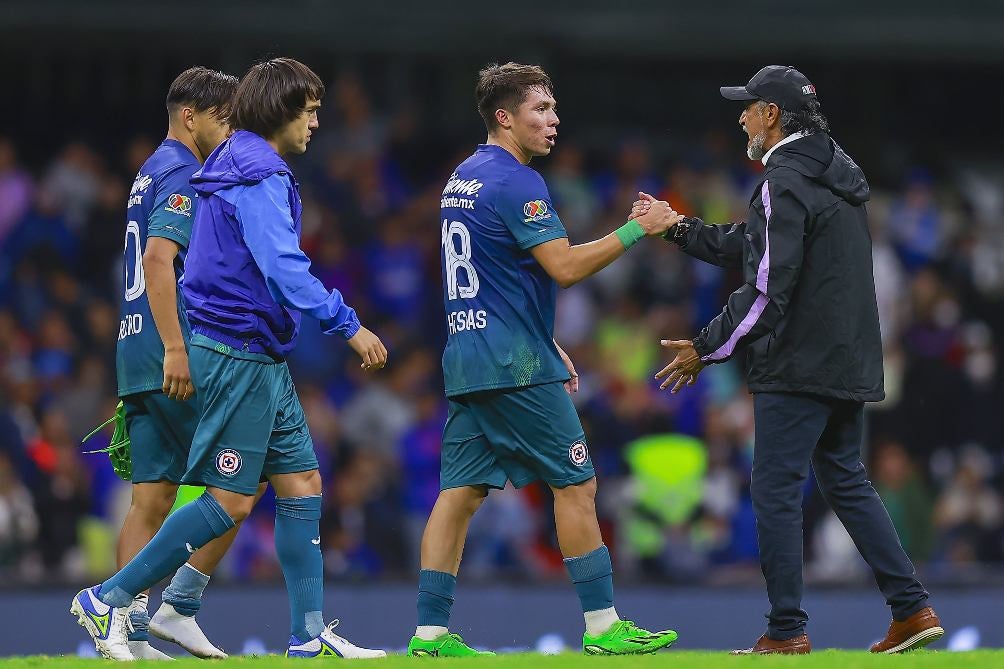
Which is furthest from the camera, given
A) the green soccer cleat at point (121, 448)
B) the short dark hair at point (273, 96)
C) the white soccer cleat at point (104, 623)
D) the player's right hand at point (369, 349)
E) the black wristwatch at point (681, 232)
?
the green soccer cleat at point (121, 448)

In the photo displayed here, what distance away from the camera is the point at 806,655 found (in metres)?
6.32

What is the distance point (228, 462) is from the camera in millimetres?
6242

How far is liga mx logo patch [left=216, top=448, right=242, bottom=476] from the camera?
624 cm

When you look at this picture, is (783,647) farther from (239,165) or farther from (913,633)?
(239,165)

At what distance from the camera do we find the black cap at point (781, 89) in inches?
262

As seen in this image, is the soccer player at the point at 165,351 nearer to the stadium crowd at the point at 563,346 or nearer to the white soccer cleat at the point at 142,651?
the white soccer cleat at the point at 142,651

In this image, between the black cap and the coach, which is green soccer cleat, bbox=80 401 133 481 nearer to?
the coach

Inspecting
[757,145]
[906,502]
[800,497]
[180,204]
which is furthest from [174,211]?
[906,502]

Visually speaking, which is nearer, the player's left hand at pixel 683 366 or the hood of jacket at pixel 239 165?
the hood of jacket at pixel 239 165

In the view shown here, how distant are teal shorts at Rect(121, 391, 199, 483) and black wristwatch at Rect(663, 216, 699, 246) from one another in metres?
2.18

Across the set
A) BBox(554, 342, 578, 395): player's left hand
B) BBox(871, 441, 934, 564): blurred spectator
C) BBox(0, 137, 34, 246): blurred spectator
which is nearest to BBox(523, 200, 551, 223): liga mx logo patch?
BBox(554, 342, 578, 395): player's left hand

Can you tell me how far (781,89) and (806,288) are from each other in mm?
818

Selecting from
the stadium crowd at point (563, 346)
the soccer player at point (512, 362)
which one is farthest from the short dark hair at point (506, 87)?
the stadium crowd at point (563, 346)

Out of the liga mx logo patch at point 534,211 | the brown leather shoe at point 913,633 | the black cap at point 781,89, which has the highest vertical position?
the black cap at point 781,89
